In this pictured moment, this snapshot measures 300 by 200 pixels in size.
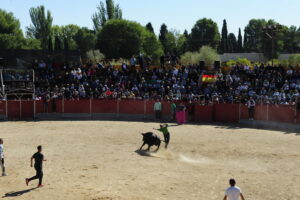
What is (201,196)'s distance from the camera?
11.3m

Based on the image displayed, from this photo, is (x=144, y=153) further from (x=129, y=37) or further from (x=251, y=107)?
(x=129, y=37)

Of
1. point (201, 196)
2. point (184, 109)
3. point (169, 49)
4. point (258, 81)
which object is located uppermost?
point (169, 49)

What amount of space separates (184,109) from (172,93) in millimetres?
4440

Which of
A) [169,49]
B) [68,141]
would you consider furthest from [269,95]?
[169,49]

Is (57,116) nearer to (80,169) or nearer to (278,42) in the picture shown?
(80,169)

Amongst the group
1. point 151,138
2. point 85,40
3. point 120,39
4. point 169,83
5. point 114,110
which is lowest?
point 151,138

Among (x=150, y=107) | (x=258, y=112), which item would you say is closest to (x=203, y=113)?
(x=258, y=112)

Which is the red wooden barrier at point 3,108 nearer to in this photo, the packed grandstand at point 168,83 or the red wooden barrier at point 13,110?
the red wooden barrier at point 13,110

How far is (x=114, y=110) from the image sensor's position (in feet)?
98.9

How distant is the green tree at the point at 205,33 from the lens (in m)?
103

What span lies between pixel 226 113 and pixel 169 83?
6016 mm

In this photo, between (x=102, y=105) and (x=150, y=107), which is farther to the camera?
(x=102, y=105)

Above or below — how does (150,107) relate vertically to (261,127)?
above

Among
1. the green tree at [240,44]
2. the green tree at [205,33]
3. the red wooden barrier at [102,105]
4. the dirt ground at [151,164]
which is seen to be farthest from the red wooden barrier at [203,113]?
the green tree at [240,44]
